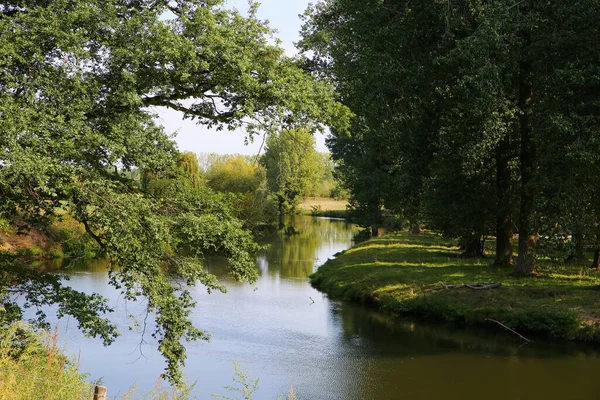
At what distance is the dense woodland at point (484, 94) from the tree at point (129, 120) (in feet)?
11.5

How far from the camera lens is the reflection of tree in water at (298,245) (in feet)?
122

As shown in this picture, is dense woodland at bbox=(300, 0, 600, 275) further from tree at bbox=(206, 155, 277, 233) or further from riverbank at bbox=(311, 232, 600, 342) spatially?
tree at bbox=(206, 155, 277, 233)

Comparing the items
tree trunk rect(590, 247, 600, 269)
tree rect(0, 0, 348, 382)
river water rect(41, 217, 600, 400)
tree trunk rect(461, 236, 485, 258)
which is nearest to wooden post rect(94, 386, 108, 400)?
tree rect(0, 0, 348, 382)

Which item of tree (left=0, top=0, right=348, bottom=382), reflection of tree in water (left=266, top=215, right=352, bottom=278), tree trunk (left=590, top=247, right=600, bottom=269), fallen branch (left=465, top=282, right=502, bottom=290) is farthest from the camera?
reflection of tree in water (left=266, top=215, right=352, bottom=278)

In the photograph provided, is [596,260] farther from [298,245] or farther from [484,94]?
[298,245]

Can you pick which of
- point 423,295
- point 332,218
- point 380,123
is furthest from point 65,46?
point 332,218

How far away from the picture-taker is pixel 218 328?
2145 cm

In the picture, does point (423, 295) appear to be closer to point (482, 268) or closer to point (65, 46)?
point (482, 268)

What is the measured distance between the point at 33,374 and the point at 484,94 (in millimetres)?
13565

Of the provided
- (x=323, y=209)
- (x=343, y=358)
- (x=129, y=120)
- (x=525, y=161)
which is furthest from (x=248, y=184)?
(x=129, y=120)

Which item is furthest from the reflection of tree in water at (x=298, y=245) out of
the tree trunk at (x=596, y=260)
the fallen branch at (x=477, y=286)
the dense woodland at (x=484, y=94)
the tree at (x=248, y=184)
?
the tree trunk at (x=596, y=260)

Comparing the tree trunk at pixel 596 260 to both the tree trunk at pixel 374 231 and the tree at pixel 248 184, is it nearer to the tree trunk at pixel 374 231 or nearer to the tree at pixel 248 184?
Result: the tree trunk at pixel 374 231

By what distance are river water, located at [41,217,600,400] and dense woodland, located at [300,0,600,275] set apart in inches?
134

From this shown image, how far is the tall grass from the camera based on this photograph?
22.4 ft
